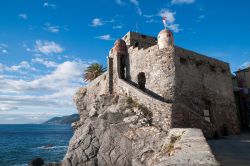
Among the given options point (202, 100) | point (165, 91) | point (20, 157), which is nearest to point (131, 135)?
point (165, 91)

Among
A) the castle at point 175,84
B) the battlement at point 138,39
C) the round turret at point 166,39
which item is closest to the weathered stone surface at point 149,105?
the castle at point 175,84

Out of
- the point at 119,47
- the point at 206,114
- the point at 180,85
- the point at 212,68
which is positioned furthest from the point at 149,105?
the point at 212,68

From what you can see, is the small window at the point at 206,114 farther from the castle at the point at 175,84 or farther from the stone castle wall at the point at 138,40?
the stone castle wall at the point at 138,40

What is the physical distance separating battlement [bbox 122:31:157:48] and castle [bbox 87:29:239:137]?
19.6 ft

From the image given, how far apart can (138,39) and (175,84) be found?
14.5 metres

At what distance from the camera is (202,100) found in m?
23.5

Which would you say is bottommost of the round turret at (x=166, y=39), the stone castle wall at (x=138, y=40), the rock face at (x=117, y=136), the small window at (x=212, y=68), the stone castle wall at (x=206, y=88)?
the rock face at (x=117, y=136)

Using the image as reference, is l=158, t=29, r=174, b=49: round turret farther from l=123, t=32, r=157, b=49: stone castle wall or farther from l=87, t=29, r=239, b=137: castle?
l=123, t=32, r=157, b=49: stone castle wall

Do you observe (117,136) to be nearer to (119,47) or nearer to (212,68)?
(119,47)

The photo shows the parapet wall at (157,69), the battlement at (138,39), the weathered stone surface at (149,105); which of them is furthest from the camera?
the battlement at (138,39)

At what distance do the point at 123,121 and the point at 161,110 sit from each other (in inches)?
189

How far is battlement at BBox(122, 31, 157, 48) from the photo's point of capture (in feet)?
108

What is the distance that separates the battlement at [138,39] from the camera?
1294 inches

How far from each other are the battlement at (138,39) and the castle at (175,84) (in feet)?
19.6
